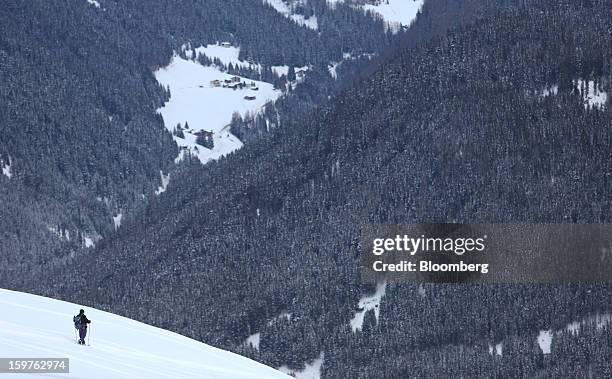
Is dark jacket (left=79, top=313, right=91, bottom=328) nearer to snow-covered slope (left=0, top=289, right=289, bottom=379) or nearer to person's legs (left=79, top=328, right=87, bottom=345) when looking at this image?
person's legs (left=79, top=328, right=87, bottom=345)

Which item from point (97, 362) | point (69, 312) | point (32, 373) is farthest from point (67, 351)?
point (69, 312)

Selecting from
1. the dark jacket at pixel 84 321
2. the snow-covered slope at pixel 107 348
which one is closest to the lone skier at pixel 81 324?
the dark jacket at pixel 84 321

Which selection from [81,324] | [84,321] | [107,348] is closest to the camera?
[84,321]

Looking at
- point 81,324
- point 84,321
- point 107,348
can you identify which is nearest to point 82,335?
point 81,324

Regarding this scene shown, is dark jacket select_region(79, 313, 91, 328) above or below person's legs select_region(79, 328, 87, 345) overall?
above

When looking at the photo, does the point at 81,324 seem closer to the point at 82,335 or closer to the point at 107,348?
the point at 82,335

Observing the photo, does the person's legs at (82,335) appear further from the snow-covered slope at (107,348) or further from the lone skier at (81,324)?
the snow-covered slope at (107,348)

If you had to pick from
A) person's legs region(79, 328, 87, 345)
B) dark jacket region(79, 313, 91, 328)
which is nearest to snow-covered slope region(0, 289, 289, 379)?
person's legs region(79, 328, 87, 345)

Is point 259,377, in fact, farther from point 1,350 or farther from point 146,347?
point 1,350
